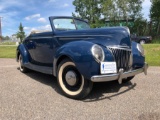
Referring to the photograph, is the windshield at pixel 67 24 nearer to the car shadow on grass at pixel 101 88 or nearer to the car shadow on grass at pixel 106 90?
the car shadow on grass at pixel 101 88

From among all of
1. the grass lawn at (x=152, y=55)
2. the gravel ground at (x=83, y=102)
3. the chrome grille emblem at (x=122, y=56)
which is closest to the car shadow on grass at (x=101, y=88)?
the gravel ground at (x=83, y=102)

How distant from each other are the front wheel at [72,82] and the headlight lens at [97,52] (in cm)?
47

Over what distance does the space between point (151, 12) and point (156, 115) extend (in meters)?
27.9

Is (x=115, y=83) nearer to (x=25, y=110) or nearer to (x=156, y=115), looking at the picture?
(x=156, y=115)

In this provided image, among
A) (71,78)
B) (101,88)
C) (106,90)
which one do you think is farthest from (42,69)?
(106,90)

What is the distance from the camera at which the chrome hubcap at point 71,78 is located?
391 centimetres

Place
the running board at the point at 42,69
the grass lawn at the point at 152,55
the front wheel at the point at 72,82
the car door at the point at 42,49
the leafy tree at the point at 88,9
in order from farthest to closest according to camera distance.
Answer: the leafy tree at the point at 88,9
the grass lawn at the point at 152,55
the car door at the point at 42,49
the running board at the point at 42,69
the front wheel at the point at 72,82

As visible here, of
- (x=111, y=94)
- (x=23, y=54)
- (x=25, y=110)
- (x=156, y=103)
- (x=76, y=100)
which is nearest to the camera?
(x=25, y=110)

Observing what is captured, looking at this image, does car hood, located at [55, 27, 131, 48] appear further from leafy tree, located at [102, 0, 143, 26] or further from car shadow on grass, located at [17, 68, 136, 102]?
leafy tree, located at [102, 0, 143, 26]

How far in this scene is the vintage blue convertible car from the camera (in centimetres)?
358

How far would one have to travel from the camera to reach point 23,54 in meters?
6.12

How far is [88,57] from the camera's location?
3582 mm

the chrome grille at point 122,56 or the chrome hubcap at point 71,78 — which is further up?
the chrome grille at point 122,56

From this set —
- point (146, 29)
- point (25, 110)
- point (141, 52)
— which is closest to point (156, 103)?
point (141, 52)
